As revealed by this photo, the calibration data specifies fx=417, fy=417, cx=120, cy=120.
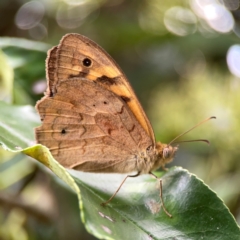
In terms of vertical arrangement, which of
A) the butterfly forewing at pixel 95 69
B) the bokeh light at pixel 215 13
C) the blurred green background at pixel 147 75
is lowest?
the blurred green background at pixel 147 75

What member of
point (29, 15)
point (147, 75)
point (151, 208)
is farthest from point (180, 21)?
point (151, 208)

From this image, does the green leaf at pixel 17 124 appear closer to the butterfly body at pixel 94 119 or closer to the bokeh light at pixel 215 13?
the butterfly body at pixel 94 119

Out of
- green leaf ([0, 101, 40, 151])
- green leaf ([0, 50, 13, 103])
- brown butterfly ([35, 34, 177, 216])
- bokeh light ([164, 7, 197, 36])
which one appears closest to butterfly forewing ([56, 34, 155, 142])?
brown butterfly ([35, 34, 177, 216])

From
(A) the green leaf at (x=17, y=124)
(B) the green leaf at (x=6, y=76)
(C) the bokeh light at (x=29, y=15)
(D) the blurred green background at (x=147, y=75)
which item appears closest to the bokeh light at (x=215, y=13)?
(D) the blurred green background at (x=147, y=75)

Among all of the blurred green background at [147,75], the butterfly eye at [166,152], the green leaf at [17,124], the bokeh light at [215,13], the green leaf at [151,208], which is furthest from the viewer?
the bokeh light at [215,13]

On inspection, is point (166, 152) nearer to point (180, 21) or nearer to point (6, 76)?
point (6, 76)

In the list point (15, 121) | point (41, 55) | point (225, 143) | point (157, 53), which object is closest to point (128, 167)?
point (15, 121)
